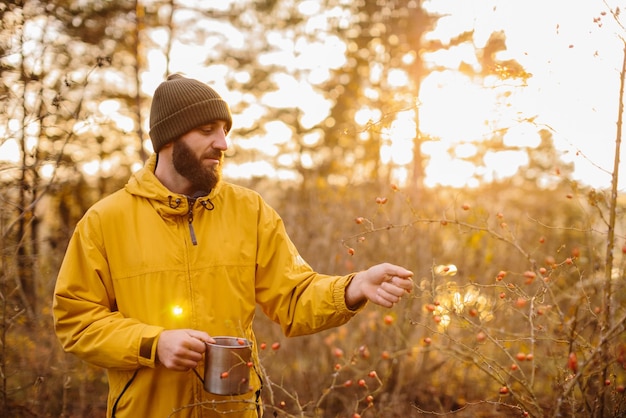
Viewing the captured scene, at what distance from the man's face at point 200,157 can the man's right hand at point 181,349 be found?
76 centimetres

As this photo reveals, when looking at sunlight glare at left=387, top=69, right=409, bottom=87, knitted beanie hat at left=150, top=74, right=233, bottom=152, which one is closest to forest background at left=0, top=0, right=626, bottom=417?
sunlight glare at left=387, top=69, right=409, bottom=87

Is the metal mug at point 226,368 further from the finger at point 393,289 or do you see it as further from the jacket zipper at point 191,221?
the finger at point 393,289

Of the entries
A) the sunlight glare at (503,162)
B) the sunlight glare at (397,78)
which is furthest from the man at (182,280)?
the sunlight glare at (397,78)

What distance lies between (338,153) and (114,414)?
9.41 meters

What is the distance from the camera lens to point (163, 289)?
2.56m

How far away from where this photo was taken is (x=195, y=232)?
8.75ft

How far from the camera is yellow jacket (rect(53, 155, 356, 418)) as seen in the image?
245 centimetres

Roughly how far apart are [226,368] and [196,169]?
976 mm

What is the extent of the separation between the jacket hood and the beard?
0.05m

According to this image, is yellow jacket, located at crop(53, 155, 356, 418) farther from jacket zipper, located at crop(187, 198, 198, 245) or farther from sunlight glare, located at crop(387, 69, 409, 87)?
sunlight glare, located at crop(387, 69, 409, 87)

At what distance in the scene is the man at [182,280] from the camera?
240cm

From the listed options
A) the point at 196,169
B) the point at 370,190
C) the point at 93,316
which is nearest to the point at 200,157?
the point at 196,169

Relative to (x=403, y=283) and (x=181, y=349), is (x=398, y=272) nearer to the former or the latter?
(x=403, y=283)

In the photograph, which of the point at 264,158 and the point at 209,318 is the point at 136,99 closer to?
the point at 264,158
